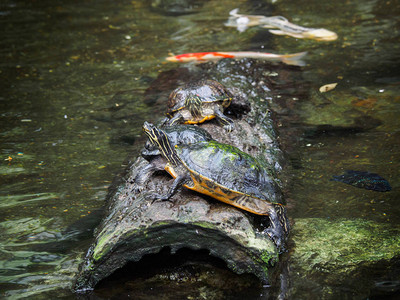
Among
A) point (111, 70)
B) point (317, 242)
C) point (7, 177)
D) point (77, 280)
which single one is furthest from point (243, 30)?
point (77, 280)

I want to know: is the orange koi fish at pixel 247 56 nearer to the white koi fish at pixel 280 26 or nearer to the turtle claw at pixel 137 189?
the white koi fish at pixel 280 26

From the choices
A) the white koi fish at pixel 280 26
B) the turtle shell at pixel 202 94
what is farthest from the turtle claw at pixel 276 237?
the white koi fish at pixel 280 26

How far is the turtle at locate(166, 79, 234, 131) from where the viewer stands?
5012 mm

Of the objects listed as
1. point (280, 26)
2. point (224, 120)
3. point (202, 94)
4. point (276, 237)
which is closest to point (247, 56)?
point (280, 26)

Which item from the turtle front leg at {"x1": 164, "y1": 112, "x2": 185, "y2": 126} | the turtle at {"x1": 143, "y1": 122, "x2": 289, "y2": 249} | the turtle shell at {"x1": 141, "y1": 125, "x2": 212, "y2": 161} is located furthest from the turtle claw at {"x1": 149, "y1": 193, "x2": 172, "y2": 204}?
the turtle front leg at {"x1": 164, "y1": 112, "x2": 185, "y2": 126}

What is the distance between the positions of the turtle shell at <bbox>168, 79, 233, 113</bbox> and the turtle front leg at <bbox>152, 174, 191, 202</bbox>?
5.64ft

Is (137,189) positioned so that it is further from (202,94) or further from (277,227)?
(202,94)

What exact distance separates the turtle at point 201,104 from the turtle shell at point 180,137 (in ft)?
2.68

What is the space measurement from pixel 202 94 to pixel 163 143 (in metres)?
1.56

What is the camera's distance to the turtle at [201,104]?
5012 mm

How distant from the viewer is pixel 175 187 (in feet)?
11.4

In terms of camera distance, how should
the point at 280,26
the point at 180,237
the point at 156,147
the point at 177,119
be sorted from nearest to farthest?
the point at 180,237 → the point at 156,147 → the point at 177,119 → the point at 280,26

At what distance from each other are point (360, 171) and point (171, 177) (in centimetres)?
222

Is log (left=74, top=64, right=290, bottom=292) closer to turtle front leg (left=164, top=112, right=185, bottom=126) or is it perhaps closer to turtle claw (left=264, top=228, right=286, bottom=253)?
turtle claw (left=264, top=228, right=286, bottom=253)
